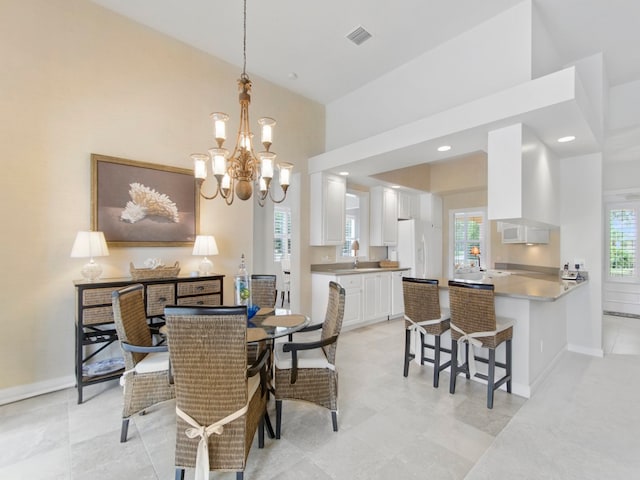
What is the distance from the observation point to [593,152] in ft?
13.0

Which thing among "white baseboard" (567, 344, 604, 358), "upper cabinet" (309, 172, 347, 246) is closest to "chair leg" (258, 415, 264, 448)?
"upper cabinet" (309, 172, 347, 246)

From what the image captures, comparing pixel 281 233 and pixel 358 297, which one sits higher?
pixel 281 233

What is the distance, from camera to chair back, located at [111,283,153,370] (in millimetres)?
2090

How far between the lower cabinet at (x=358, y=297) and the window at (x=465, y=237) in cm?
269


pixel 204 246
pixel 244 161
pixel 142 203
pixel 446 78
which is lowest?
pixel 204 246

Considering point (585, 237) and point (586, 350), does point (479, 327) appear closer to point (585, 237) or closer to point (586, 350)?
point (586, 350)

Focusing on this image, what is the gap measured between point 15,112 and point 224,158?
2.10 metres

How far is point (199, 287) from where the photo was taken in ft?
11.1

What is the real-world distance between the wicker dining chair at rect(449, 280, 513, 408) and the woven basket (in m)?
2.81

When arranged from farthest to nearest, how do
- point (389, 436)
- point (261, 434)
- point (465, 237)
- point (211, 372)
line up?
point (465, 237)
point (389, 436)
point (261, 434)
point (211, 372)

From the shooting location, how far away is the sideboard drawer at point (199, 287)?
325cm

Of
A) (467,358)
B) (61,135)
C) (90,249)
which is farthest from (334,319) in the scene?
(61,135)

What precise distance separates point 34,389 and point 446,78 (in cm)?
532

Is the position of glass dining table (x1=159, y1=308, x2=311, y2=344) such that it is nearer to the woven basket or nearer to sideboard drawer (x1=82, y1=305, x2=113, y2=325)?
sideboard drawer (x1=82, y1=305, x2=113, y2=325)
